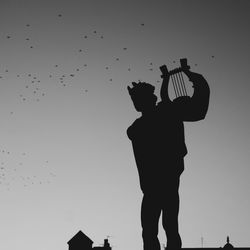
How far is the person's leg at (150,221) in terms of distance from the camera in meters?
5.62

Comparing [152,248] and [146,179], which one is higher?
[146,179]

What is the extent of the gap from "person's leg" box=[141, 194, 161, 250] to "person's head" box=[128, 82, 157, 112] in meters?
1.37

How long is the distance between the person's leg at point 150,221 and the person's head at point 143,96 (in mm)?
1373

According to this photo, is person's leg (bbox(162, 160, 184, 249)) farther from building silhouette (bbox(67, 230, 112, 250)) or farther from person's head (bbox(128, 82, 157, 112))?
building silhouette (bbox(67, 230, 112, 250))

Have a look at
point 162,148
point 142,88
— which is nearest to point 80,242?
point 162,148

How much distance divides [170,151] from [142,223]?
113 centimetres

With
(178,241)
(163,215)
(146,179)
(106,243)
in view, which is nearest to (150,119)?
(146,179)

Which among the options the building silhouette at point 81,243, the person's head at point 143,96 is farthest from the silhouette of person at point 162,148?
the building silhouette at point 81,243

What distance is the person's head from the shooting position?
5992mm

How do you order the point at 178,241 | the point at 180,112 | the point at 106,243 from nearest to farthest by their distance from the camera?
the point at 178,241, the point at 180,112, the point at 106,243

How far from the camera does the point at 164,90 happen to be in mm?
5766

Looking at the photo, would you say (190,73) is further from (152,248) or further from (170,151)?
(152,248)

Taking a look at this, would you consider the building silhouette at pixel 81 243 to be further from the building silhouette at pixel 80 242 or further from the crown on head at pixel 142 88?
the crown on head at pixel 142 88

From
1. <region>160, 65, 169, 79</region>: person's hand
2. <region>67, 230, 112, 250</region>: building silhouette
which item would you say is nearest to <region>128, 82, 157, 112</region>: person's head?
<region>160, 65, 169, 79</region>: person's hand
